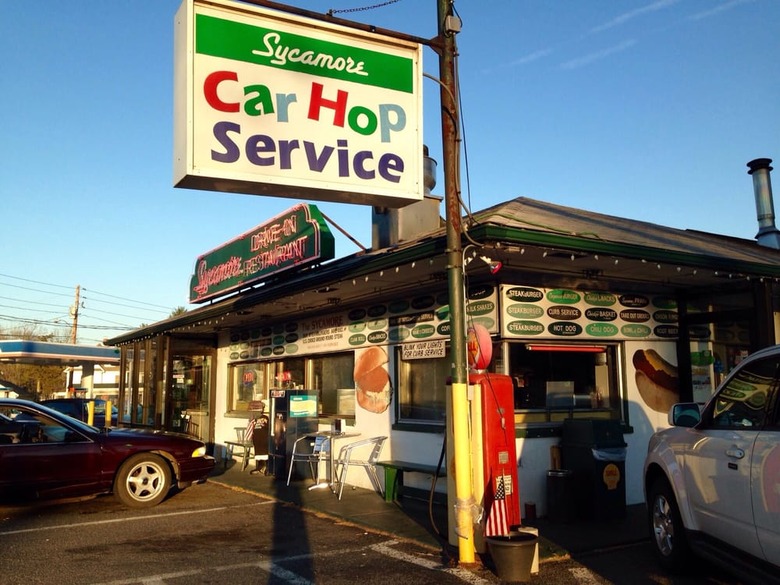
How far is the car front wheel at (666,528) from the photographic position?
621 centimetres

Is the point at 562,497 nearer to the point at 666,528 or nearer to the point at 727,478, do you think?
the point at 666,528

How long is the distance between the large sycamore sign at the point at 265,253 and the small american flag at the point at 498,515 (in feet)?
22.4

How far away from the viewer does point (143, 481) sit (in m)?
10.3

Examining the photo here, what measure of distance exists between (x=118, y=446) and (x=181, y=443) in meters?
0.98

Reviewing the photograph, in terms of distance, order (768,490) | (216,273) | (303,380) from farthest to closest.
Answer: (216,273)
(303,380)
(768,490)

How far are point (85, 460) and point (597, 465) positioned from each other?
22.5ft

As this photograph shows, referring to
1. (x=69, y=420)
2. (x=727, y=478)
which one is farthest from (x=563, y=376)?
(x=69, y=420)

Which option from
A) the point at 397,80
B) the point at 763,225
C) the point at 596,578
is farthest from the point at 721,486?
the point at 763,225

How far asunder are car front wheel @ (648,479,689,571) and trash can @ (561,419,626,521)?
1.84m

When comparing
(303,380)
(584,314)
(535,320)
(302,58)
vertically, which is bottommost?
(303,380)

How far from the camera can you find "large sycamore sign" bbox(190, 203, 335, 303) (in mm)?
13273

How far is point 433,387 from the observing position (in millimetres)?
10680

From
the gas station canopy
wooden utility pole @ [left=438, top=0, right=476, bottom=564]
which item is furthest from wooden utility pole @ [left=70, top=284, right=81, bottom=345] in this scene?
wooden utility pole @ [left=438, top=0, right=476, bottom=564]

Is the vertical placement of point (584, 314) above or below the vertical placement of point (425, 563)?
above
